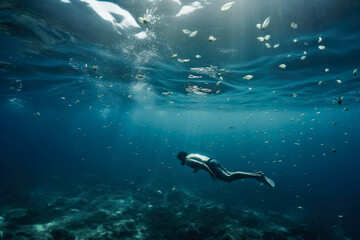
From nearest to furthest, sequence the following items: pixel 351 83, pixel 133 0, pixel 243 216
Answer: pixel 133 0, pixel 243 216, pixel 351 83

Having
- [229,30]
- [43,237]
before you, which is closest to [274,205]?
[229,30]

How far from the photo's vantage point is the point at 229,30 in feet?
30.5

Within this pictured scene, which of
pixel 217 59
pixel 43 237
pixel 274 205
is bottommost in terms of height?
pixel 274 205

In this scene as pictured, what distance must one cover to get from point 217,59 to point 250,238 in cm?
1097

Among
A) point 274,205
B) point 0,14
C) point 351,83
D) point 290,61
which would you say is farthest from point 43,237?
point 351,83

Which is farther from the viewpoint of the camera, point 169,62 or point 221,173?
point 169,62

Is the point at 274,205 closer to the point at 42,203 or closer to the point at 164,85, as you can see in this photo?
the point at 164,85

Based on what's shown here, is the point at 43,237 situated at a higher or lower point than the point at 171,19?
lower

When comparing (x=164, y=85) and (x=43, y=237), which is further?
(x=164, y=85)

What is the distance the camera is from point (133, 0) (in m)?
7.63

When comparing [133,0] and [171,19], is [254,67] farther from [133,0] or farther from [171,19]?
[133,0]

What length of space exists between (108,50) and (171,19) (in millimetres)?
5875

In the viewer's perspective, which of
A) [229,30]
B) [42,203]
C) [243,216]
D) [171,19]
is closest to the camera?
[171,19]

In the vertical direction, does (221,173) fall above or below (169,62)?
below
